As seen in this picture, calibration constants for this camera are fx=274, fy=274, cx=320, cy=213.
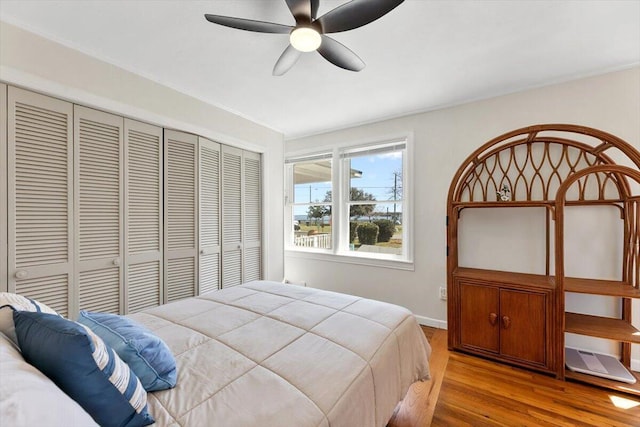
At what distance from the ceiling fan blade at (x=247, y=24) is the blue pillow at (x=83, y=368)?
1.54 metres

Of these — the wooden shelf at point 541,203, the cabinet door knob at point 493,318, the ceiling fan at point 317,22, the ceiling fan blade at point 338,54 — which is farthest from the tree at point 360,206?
the ceiling fan at point 317,22

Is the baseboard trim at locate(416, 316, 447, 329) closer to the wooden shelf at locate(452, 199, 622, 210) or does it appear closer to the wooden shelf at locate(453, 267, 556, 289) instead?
the wooden shelf at locate(453, 267, 556, 289)

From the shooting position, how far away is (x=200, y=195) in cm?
294

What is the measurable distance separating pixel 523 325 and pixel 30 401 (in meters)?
2.91

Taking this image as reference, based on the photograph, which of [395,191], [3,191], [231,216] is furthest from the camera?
[395,191]

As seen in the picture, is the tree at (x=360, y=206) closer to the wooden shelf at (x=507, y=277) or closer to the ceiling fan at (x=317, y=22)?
the wooden shelf at (x=507, y=277)

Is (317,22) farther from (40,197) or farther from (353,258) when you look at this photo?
(353,258)

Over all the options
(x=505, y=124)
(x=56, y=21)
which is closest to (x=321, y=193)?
(x=505, y=124)

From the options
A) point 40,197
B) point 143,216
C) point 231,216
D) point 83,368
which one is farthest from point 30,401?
point 231,216

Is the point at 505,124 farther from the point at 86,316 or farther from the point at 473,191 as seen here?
the point at 86,316

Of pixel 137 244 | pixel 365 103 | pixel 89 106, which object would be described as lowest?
pixel 137 244

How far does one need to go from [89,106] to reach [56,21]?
555 mm

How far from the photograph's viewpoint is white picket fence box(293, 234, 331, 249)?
4.07m

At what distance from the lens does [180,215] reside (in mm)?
2775
